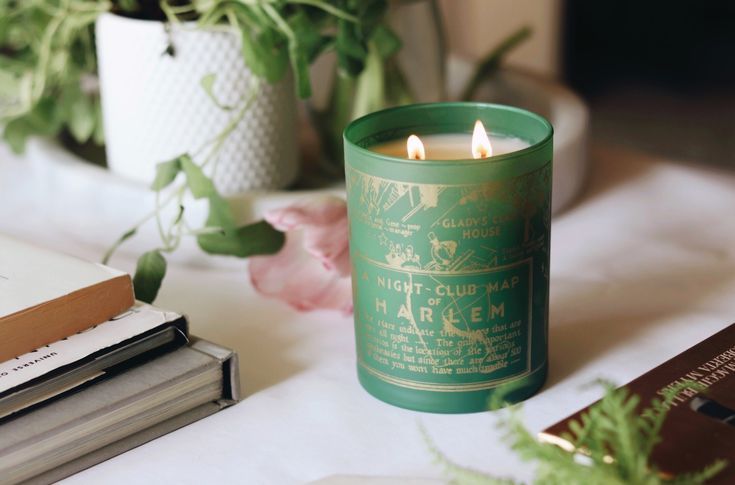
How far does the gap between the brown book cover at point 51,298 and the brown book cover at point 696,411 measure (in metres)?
0.23

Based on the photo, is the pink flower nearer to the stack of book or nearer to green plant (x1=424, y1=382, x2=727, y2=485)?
the stack of book

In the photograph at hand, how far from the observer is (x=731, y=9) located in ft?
9.49

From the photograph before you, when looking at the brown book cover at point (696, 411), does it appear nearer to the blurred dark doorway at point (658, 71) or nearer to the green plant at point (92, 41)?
the green plant at point (92, 41)

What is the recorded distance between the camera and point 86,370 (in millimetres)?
497

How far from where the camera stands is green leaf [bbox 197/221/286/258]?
63 centimetres

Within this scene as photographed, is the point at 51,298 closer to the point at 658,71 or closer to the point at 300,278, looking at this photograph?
the point at 300,278

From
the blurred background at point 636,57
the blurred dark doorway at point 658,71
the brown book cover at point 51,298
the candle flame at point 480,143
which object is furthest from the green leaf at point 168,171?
the blurred dark doorway at point 658,71

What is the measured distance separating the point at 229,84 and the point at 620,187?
347 mm

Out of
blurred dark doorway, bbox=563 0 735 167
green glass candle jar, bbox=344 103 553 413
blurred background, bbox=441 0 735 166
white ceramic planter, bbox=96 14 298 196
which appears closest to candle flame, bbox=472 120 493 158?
green glass candle jar, bbox=344 103 553 413

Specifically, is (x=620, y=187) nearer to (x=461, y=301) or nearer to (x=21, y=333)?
(x=461, y=301)

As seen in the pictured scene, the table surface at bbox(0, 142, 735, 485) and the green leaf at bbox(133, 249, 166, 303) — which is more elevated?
the green leaf at bbox(133, 249, 166, 303)

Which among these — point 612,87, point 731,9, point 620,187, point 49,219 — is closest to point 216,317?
point 49,219

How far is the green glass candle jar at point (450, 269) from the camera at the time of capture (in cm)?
48

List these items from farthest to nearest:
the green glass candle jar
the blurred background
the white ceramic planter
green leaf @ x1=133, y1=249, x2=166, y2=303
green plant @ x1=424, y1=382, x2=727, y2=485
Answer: the blurred background, the white ceramic planter, green leaf @ x1=133, y1=249, x2=166, y2=303, the green glass candle jar, green plant @ x1=424, y1=382, x2=727, y2=485
